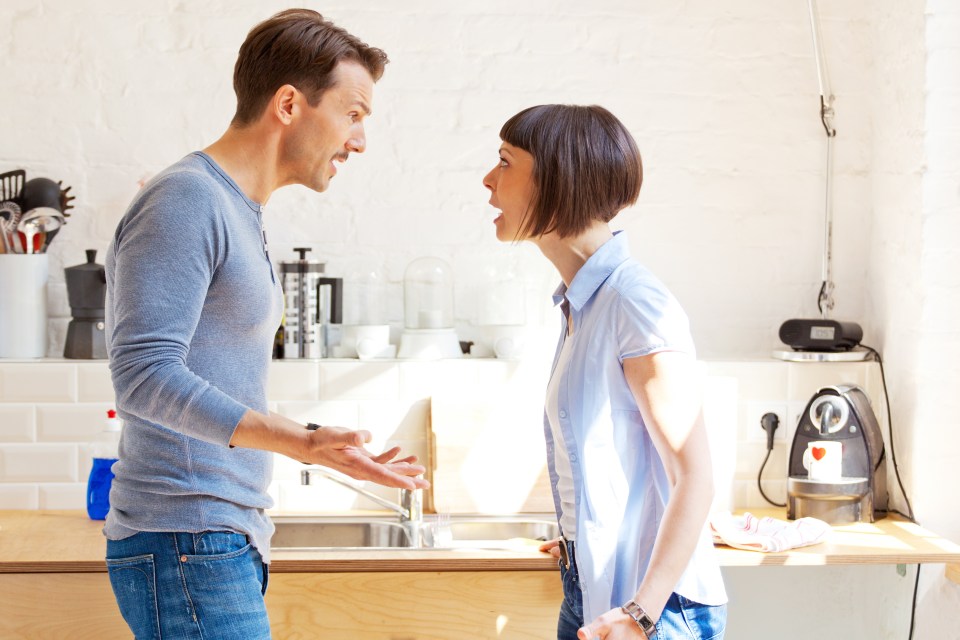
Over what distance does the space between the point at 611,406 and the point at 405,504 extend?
3.71 feet

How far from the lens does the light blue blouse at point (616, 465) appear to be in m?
1.46

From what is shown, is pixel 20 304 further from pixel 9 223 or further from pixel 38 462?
pixel 38 462

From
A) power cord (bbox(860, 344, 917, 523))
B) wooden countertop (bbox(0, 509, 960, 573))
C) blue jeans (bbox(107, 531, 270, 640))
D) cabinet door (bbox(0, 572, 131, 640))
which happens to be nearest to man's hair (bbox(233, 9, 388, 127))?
blue jeans (bbox(107, 531, 270, 640))

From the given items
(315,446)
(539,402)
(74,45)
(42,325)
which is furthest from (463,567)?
(74,45)

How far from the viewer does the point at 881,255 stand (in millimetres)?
2748

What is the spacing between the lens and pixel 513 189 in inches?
66.4

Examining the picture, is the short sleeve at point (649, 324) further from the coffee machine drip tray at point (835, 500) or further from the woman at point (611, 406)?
the coffee machine drip tray at point (835, 500)

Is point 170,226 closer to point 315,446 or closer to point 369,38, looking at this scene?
point 315,446

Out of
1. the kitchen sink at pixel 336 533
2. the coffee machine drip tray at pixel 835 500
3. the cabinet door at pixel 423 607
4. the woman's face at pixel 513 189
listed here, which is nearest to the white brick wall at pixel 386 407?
the kitchen sink at pixel 336 533

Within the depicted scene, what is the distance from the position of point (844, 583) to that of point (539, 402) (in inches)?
38.5

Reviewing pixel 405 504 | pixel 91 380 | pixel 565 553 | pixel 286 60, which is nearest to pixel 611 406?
pixel 565 553

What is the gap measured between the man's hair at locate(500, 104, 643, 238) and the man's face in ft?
0.96

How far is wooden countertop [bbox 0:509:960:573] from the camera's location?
2118 millimetres

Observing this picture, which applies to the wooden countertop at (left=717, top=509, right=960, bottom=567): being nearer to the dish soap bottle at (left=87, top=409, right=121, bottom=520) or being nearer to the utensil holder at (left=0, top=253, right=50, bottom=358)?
the dish soap bottle at (left=87, top=409, right=121, bottom=520)
